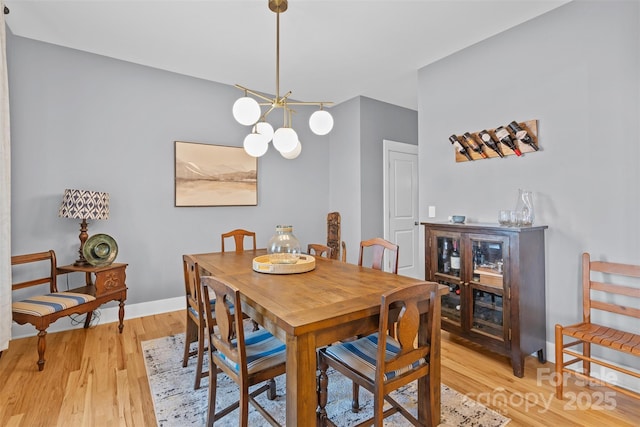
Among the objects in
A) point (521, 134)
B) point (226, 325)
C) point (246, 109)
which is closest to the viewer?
point (226, 325)

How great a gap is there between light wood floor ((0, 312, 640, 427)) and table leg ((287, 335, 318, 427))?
108 cm

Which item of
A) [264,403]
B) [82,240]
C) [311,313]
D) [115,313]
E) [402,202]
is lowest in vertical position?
[264,403]

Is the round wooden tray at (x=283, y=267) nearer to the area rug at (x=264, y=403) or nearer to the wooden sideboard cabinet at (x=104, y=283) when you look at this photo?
the area rug at (x=264, y=403)

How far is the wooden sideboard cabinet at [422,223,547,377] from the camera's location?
229 cm

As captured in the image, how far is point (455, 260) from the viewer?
2725 millimetres

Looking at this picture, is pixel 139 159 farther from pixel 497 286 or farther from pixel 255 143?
pixel 497 286

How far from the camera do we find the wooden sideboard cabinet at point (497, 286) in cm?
229

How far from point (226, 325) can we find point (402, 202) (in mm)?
3830

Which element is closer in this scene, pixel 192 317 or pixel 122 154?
pixel 192 317

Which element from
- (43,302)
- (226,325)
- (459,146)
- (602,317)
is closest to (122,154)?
(43,302)

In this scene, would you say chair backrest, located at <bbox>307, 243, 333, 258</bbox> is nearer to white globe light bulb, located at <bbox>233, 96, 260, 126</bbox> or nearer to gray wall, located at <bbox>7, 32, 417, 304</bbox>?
white globe light bulb, located at <bbox>233, 96, 260, 126</bbox>

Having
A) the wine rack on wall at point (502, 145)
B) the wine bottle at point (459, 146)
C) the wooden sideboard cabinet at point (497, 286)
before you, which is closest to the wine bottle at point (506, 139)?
the wine rack on wall at point (502, 145)

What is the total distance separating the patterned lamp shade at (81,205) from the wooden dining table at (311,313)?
1574mm

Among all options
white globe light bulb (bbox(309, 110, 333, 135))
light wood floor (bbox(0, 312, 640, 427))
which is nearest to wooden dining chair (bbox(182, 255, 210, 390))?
light wood floor (bbox(0, 312, 640, 427))
